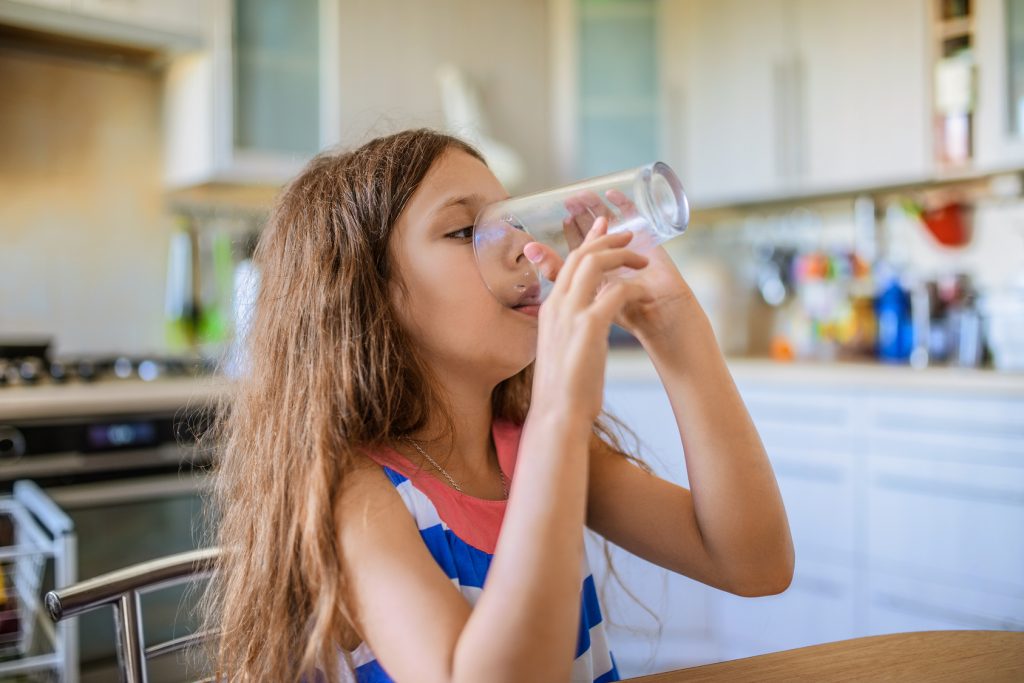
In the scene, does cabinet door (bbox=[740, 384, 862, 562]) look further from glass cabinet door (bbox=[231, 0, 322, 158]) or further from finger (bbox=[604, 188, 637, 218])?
finger (bbox=[604, 188, 637, 218])

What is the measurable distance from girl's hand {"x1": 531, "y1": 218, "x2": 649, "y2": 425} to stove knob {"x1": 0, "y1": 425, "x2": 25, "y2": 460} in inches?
57.4

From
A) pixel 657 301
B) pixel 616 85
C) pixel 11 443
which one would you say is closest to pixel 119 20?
pixel 11 443

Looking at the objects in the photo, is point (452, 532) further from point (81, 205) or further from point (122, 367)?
point (81, 205)

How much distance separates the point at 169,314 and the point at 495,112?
1224 mm

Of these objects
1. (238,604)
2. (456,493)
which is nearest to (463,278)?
(456,493)

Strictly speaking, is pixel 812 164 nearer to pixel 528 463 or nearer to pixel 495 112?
pixel 495 112

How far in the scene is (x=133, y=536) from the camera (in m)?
1.87

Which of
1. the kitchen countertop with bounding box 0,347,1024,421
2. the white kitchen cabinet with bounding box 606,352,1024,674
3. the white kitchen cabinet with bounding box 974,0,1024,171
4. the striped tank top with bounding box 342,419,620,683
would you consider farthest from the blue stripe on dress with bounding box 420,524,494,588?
the white kitchen cabinet with bounding box 974,0,1024,171

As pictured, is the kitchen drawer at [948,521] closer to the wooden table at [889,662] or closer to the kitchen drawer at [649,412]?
the kitchen drawer at [649,412]

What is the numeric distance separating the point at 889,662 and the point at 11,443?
5.32 ft

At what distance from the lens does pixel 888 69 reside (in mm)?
2482

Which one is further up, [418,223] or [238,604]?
[418,223]

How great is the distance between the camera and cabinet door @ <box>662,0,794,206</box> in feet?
9.08

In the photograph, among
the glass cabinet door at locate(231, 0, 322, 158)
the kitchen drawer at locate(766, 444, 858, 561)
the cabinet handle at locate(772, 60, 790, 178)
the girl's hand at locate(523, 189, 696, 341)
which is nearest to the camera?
the girl's hand at locate(523, 189, 696, 341)
